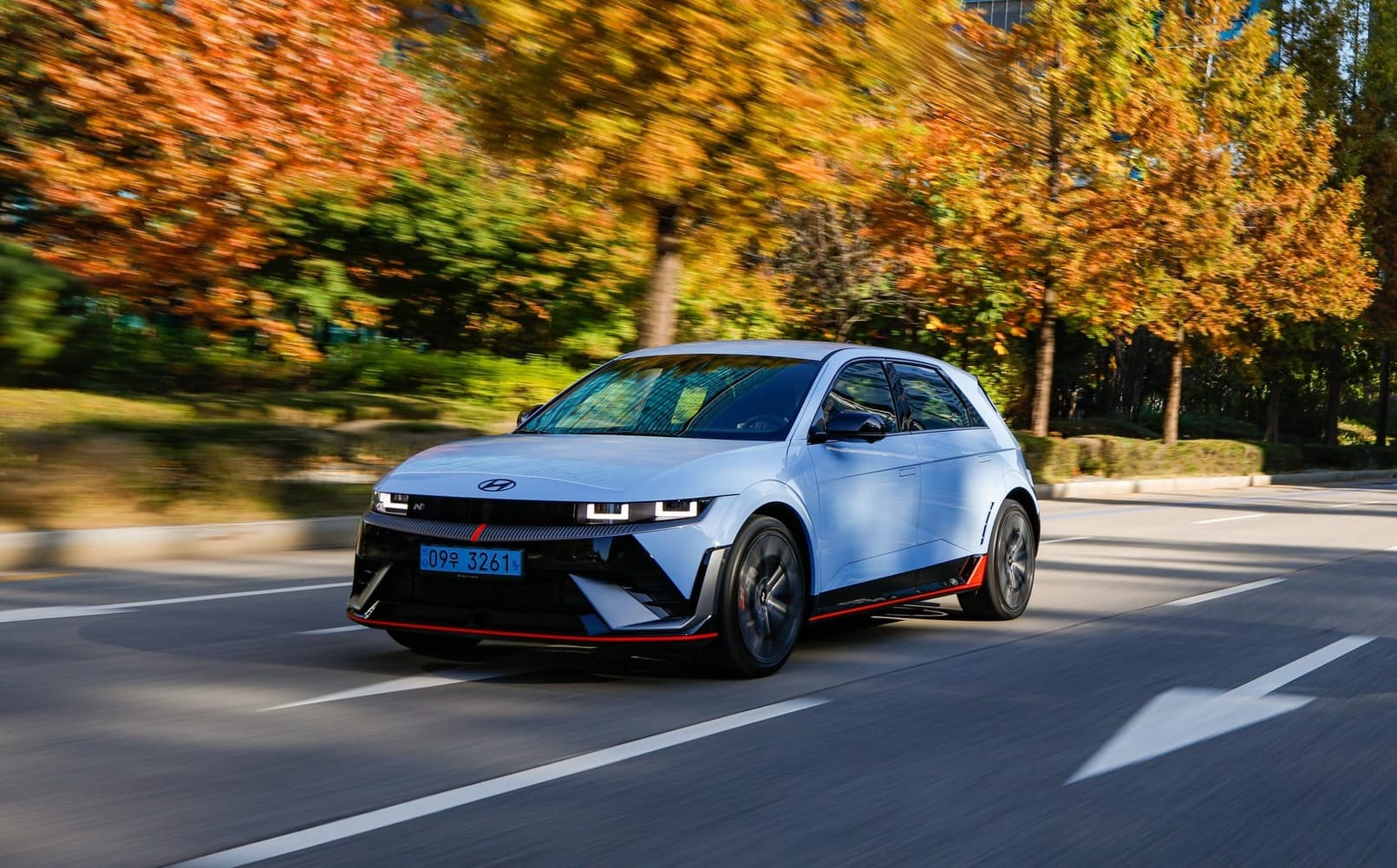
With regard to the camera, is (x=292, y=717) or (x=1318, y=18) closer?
(x=292, y=717)

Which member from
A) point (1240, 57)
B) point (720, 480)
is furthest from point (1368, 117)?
point (720, 480)

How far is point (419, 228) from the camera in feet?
63.0

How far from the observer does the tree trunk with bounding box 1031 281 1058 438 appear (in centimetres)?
2609

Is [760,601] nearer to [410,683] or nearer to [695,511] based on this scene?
[695,511]

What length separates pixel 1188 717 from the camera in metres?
6.19

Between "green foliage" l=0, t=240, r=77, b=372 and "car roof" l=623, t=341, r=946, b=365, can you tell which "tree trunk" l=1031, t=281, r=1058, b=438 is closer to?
"green foliage" l=0, t=240, r=77, b=372

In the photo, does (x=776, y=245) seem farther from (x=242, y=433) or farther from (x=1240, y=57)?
(x=1240, y=57)

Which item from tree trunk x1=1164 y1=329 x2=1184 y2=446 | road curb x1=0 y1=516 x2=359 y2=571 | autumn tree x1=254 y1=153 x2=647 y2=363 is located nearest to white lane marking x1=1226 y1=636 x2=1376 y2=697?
road curb x1=0 y1=516 x2=359 y2=571

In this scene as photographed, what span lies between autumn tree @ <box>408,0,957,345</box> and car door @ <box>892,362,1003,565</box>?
545 cm

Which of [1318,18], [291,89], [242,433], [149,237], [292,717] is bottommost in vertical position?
[292,717]

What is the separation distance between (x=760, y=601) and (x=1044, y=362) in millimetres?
21412

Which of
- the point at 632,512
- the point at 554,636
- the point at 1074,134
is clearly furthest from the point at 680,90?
the point at 1074,134

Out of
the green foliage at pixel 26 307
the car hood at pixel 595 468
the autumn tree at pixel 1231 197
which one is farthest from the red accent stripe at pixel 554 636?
the autumn tree at pixel 1231 197

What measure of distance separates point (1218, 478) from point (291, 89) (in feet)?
74.8
